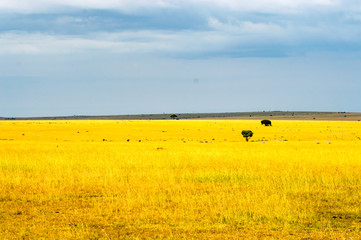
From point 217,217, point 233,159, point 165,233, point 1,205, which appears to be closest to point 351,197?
point 217,217

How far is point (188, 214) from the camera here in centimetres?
1241

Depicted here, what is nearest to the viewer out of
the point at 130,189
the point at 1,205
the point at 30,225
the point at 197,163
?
the point at 30,225

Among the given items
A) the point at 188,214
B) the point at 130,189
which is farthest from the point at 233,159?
the point at 188,214

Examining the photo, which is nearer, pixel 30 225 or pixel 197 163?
pixel 30 225

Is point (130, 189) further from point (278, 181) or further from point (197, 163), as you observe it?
point (197, 163)

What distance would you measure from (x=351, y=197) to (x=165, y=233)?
704cm

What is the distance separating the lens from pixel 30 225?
11445 mm

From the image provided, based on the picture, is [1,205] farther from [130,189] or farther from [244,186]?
[244,186]

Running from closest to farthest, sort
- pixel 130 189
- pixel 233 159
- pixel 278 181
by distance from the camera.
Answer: pixel 130 189, pixel 278 181, pixel 233 159

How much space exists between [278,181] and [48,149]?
21.5 metres

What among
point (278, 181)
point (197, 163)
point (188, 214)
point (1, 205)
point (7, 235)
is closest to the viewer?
point (7, 235)

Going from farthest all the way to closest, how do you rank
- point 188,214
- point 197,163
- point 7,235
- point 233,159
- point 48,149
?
point 48,149 → point 233,159 → point 197,163 → point 188,214 → point 7,235

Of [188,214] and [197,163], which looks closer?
[188,214]

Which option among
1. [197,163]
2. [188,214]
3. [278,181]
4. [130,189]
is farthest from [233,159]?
[188,214]
